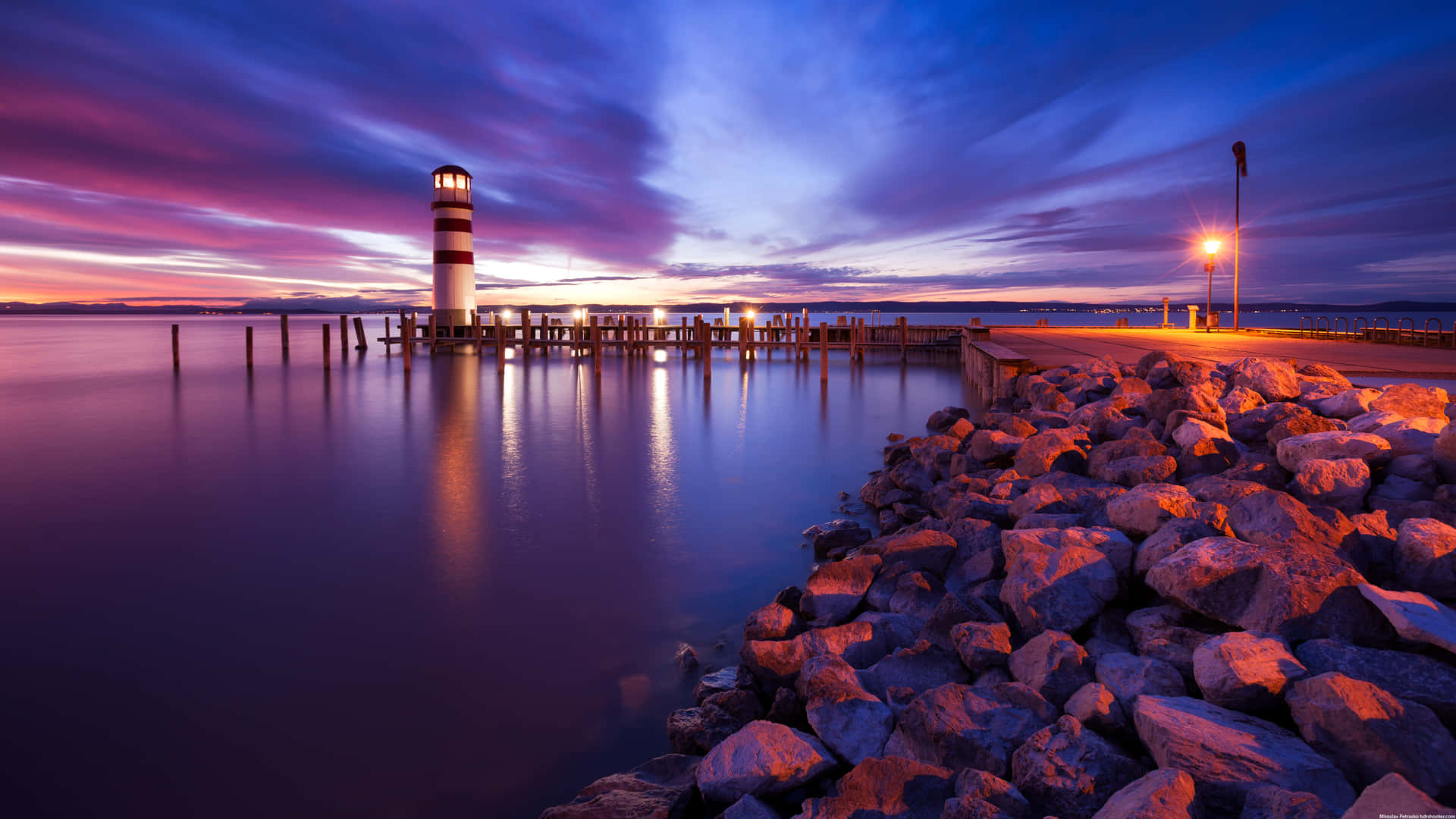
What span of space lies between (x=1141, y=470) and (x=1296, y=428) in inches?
42.4

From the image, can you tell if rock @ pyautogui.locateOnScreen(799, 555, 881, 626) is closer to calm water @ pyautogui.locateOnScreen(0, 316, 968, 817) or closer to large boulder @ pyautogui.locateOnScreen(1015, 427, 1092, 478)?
calm water @ pyautogui.locateOnScreen(0, 316, 968, 817)

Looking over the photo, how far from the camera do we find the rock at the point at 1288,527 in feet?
11.0

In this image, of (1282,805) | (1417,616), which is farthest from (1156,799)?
(1417,616)

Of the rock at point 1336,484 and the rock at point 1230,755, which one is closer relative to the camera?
the rock at point 1230,755

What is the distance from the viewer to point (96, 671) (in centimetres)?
439

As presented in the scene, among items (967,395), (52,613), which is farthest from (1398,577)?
(967,395)

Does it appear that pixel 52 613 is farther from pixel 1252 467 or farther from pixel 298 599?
pixel 1252 467

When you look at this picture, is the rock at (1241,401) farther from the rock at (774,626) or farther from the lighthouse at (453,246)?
the lighthouse at (453,246)

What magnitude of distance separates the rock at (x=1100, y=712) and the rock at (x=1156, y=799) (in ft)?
1.51

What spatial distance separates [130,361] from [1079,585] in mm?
34585

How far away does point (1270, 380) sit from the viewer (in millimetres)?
6383

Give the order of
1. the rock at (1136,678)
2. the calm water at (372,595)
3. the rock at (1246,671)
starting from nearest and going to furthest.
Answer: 1. the rock at (1246,671)
2. the rock at (1136,678)
3. the calm water at (372,595)

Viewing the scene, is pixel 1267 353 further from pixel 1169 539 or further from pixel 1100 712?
pixel 1100 712

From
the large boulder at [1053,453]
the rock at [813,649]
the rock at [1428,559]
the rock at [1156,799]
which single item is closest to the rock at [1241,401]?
the large boulder at [1053,453]
